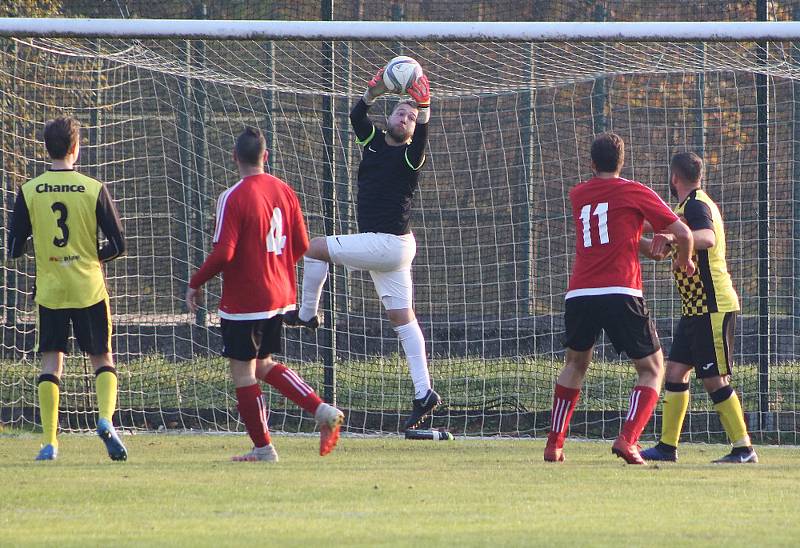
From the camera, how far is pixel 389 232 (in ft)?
26.0

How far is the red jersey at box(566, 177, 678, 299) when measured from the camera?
266 inches

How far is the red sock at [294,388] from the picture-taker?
670 cm

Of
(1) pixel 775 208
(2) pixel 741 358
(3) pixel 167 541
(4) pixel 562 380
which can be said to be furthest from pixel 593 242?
(1) pixel 775 208

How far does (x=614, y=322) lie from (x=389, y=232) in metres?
1.76

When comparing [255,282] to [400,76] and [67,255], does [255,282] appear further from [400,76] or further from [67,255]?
[400,76]

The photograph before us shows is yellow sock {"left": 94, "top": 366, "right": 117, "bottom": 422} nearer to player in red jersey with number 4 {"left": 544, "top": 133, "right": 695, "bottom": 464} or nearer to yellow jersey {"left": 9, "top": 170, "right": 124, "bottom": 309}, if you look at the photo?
yellow jersey {"left": 9, "top": 170, "right": 124, "bottom": 309}

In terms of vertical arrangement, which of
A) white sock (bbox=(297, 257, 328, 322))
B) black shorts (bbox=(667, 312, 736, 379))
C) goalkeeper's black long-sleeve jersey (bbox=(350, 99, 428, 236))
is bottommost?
black shorts (bbox=(667, 312, 736, 379))

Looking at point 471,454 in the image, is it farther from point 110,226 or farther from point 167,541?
point 167,541

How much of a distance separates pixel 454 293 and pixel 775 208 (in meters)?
2.83

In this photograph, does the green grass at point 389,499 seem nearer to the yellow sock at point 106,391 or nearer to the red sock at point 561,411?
the red sock at point 561,411

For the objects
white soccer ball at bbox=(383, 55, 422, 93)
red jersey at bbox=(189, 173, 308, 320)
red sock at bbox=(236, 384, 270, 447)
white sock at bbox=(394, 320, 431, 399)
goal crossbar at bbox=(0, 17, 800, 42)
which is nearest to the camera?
red jersey at bbox=(189, 173, 308, 320)

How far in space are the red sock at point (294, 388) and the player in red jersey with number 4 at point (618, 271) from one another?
1.42 metres

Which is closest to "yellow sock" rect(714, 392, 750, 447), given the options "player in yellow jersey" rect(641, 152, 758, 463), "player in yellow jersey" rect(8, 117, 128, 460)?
"player in yellow jersey" rect(641, 152, 758, 463)

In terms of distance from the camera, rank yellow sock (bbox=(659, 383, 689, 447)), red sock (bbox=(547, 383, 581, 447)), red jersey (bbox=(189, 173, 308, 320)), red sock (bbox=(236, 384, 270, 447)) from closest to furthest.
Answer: red jersey (bbox=(189, 173, 308, 320)) < red sock (bbox=(236, 384, 270, 447)) < red sock (bbox=(547, 383, 581, 447)) < yellow sock (bbox=(659, 383, 689, 447))
